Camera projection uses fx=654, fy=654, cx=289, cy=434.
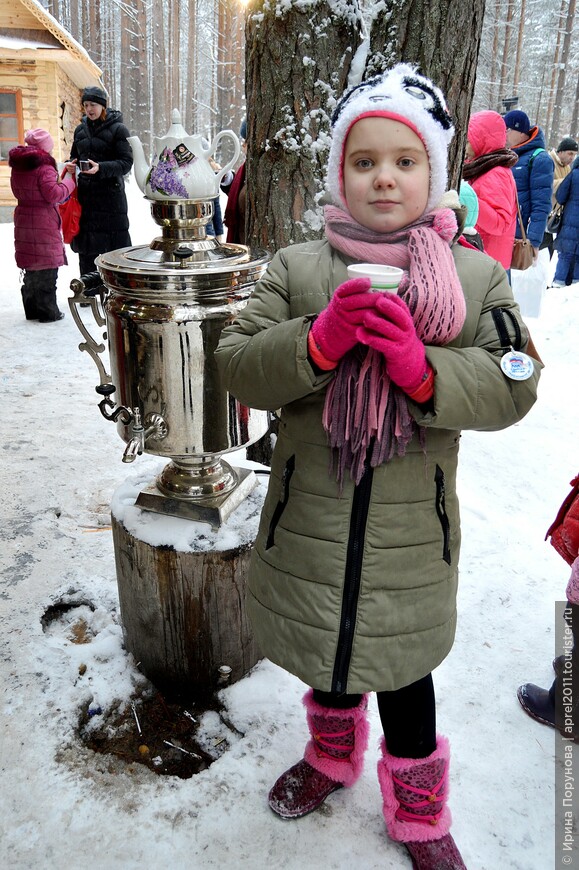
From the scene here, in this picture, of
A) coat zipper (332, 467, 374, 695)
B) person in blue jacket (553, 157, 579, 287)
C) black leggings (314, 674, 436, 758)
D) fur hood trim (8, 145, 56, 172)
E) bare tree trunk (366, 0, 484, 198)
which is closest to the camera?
coat zipper (332, 467, 374, 695)

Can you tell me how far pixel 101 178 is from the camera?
21.0 ft

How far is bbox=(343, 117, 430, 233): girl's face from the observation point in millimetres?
1373

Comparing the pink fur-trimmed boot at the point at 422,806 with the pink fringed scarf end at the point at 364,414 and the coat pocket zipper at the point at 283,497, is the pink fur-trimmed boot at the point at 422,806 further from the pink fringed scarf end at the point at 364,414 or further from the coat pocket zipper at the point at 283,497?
the pink fringed scarf end at the point at 364,414

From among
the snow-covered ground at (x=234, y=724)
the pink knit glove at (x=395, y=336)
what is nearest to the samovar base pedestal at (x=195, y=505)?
the snow-covered ground at (x=234, y=724)

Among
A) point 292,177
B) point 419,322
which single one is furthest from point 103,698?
point 292,177

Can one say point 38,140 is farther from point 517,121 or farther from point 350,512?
point 350,512

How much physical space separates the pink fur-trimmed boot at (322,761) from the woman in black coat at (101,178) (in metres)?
5.82

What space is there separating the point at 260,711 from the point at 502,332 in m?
1.51

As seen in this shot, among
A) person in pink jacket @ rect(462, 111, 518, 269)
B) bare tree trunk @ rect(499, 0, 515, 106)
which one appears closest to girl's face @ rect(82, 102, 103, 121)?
person in pink jacket @ rect(462, 111, 518, 269)

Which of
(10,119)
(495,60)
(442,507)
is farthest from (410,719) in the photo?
(495,60)

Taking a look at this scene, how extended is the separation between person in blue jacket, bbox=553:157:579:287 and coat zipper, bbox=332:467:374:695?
8.29 meters

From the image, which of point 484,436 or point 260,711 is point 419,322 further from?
point 484,436

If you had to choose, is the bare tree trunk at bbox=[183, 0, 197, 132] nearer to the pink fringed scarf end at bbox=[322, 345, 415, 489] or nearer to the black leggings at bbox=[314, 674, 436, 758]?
the pink fringed scarf end at bbox=[322, 345, 415, 489]

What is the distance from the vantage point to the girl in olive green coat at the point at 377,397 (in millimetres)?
1343
